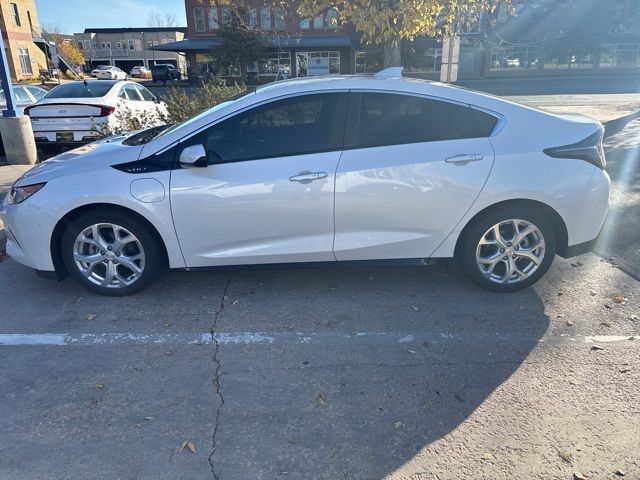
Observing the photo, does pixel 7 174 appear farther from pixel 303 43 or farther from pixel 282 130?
pixel 303 43

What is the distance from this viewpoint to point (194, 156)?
11.9 ft

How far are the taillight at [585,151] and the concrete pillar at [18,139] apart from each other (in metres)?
8.62

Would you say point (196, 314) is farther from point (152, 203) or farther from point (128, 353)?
point (152, 203)

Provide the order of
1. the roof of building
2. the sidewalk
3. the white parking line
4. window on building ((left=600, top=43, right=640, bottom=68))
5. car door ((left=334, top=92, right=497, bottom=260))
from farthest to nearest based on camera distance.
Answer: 1. the roof of building
2. window on building ((left=600, top=43, right=640, bottom=68))
3. the sidewalk
4. car door ((left=334, top=92, right=497, bottom=260))
5. the white parking line

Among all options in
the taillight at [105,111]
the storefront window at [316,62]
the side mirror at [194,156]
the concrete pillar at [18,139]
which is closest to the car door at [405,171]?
the side mirror at [194,156]

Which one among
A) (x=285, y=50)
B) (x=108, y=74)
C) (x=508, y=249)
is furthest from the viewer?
(x=108, y=74)

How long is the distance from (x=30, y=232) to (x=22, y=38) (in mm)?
50254

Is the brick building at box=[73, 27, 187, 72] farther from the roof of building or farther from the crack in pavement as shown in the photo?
the crack in pavement

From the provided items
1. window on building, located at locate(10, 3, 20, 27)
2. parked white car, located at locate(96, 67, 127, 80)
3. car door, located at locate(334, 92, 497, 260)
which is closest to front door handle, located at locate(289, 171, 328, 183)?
car door, located at locate(334, 92, 497, 260)

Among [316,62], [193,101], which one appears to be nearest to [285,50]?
[316,62]

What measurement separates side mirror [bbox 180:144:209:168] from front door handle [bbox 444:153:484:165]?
1807mm

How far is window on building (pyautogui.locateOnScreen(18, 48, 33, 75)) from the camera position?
43750 mm

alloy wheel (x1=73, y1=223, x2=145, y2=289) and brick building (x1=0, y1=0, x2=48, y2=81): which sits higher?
brick building (x1=0, y1=0, x2=48, y2=81)

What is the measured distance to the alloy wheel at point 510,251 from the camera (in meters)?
3.94
